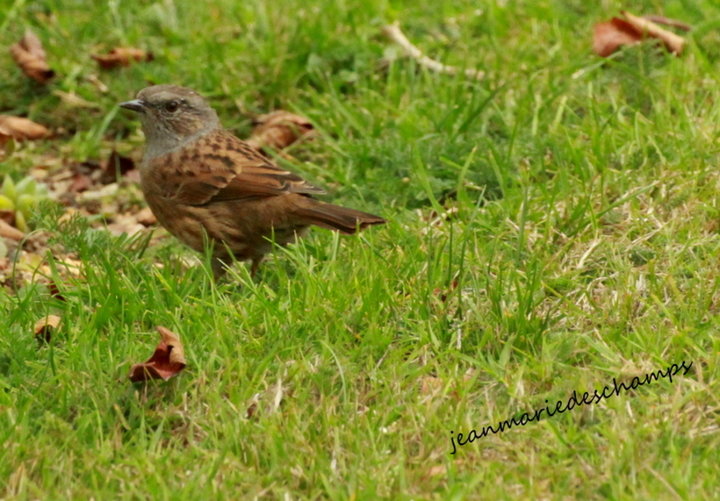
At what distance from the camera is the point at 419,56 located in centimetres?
748

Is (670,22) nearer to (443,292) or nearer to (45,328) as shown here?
(443,292)

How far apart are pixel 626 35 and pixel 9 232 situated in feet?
12.1

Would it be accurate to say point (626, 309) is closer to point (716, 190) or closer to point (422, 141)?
point (716, 190)

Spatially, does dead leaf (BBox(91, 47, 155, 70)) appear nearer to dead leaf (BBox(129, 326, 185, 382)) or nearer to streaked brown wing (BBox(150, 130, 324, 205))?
streaked brown wing (BBox(150, 130, 324, 205))

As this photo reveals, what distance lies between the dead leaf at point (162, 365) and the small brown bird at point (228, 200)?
1.14 meters

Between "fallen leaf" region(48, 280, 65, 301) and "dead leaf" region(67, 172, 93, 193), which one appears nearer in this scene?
"fallen leaf" region(48, 280, 65, 301)

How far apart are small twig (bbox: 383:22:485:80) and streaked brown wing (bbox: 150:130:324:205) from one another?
165 centimetres

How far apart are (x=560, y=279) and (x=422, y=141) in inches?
65.0

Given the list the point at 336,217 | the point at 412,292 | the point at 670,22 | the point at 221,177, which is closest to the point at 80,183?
the point at 221,177

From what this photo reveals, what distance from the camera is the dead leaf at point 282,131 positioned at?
7062 mm

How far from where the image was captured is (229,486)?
3977 millimetres

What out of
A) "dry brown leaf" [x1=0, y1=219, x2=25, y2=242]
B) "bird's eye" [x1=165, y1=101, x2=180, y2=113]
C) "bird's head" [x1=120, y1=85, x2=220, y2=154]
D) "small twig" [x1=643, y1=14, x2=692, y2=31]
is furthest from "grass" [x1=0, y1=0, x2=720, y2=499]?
"dry brown leaf" [x1=0, y1=219, x2=25, y2=242]
